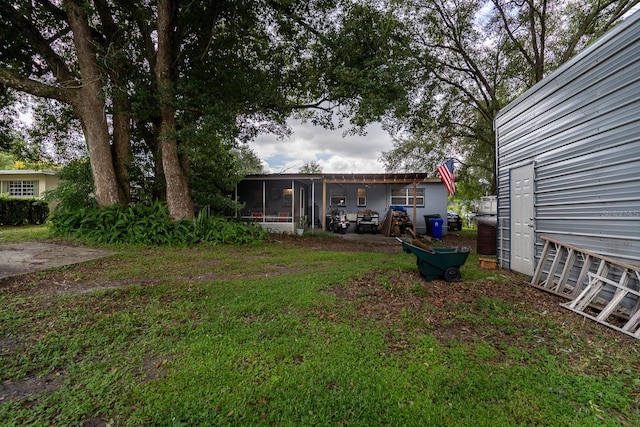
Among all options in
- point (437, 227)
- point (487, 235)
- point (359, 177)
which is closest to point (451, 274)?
point (487, 235)

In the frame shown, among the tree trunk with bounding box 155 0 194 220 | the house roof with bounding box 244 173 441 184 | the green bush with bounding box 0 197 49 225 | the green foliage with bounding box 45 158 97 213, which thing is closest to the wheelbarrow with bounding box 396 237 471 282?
the tree trunk with bounding box 155 0 194 220

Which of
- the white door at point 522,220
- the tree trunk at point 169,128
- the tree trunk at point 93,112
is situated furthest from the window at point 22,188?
the white door at point 522,220

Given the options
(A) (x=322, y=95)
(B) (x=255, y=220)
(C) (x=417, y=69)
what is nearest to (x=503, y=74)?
(C) (x=417, y=69)

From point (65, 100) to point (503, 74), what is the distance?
663 inches

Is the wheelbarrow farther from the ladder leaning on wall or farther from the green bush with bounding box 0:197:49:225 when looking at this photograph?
the green bush with bounding box 0:197:49:225

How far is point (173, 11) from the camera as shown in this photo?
8820 millimetres

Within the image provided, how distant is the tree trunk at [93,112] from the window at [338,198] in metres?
10.6

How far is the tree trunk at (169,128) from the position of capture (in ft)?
28.1

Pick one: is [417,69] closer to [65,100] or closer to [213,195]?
[213,195]

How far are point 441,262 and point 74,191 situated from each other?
36.0 feet

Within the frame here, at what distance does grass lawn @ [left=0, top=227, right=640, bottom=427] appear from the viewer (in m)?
1.91

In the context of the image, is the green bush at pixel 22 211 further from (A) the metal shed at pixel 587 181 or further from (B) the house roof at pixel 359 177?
(A) the metal shed at pixel 587 181

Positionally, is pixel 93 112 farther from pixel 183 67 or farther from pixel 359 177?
pixel 359 177

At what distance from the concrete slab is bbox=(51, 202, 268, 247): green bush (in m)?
0.94
